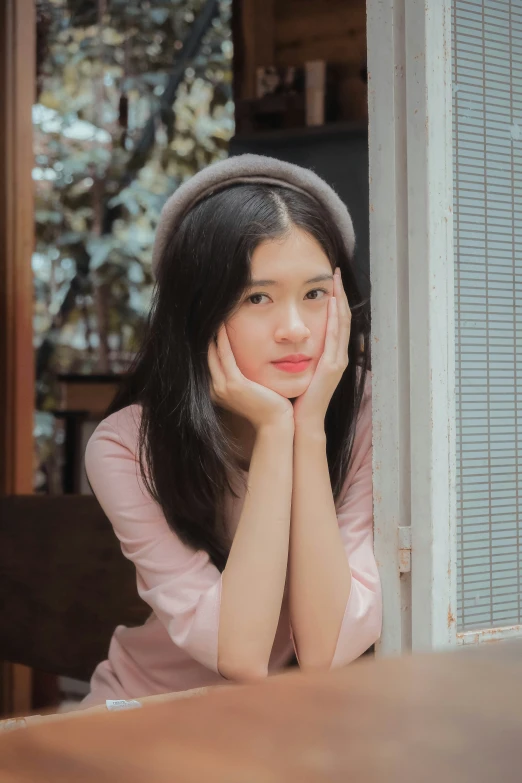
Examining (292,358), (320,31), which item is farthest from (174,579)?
(320,31)

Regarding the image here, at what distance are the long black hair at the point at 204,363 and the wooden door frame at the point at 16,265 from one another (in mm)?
1688

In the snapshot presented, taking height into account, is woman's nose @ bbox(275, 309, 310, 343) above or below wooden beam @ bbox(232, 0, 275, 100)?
below

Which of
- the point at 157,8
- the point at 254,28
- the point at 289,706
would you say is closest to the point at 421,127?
the point at 289,706

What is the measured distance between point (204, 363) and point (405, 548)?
44cm

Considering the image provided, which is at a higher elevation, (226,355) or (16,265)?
(16,265)

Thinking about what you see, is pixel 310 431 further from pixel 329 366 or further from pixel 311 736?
pixel 311 736

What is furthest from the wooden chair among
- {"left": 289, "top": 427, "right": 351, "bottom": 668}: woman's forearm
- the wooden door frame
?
{"left": 289, "top": 427, "right": 351, "bottom": 668}: woman's forearm

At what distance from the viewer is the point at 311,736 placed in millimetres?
147

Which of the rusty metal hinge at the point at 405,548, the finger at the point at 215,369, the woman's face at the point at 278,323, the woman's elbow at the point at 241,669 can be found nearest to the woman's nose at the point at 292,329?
the woman's face at the point at 278,323

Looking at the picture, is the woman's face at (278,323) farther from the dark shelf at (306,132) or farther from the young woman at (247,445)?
the dark shelf at (306,132)

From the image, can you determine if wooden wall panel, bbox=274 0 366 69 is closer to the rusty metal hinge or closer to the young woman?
the young woman

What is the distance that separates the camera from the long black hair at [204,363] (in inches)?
61.4

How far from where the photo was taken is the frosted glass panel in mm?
1492

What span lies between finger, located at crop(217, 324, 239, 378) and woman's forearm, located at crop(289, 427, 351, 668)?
0.49ft
